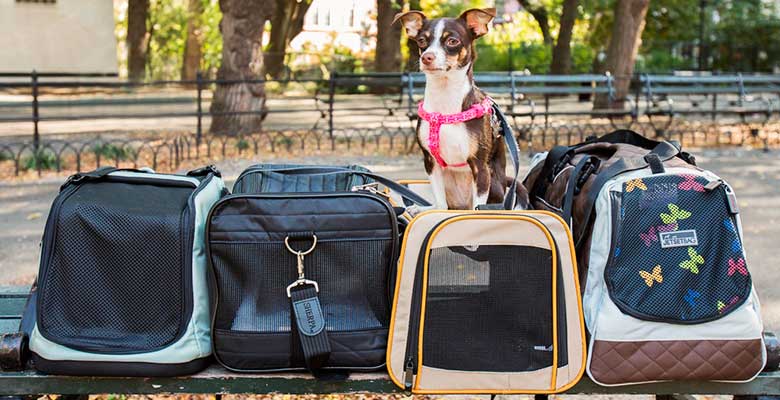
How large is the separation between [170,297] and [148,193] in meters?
0.34

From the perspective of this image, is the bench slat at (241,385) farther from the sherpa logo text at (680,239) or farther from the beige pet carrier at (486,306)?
the sherpa logo text at (680,239)

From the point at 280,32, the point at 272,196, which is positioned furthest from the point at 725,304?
the point at 280,32

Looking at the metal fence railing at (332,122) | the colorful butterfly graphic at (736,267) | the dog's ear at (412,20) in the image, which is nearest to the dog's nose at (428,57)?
the dog's ear at (412,20)

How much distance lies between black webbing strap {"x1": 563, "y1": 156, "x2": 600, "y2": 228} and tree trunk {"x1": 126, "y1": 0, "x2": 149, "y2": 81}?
24992mm

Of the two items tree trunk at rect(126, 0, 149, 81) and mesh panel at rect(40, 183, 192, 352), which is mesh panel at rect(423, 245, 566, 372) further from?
tree trunk at rect(126, 0, 149, 81)

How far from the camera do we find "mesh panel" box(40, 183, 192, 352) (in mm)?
2385

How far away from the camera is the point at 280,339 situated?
245 centimetres

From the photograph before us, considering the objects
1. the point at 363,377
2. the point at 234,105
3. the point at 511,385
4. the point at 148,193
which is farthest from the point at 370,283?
the point at 234,105

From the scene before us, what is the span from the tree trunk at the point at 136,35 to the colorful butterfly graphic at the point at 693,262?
25.6 meters

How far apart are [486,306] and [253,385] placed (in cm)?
73

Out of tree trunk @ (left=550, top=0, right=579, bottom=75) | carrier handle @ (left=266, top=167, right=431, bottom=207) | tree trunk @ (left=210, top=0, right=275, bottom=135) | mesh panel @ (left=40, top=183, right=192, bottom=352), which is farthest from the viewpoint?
tree trunk @ (left=550, top=0, right=579, bottom=75)

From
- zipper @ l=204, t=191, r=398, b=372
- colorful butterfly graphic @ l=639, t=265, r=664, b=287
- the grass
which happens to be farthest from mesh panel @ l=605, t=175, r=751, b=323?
the grass

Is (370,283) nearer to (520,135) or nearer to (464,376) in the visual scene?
(464,376)

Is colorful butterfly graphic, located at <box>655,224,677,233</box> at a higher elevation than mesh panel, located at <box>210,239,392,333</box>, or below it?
higher
